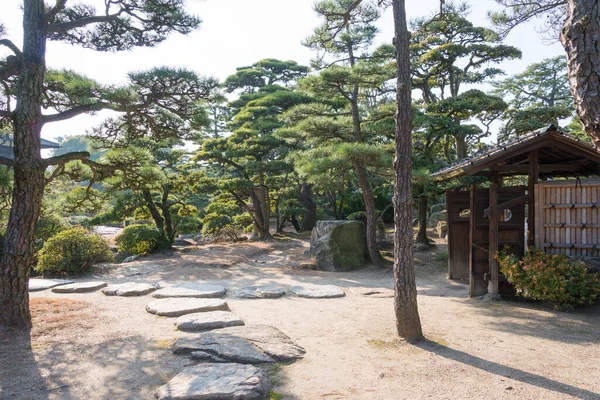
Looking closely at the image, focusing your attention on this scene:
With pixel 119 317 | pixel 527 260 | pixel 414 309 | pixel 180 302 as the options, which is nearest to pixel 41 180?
pixel 119 317

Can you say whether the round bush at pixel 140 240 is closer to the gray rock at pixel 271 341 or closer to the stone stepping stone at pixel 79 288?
the stone stepping stone at pixel 79 288

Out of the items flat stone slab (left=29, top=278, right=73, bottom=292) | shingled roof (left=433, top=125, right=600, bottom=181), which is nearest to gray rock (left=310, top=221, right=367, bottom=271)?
shingled roof (left=433, top=125, right=600, bottom=181)

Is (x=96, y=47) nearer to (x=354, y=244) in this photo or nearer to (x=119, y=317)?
(x=119, y=317)

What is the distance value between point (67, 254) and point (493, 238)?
8.18 metres

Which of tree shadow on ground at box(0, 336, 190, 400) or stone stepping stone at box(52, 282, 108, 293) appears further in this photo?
stone stepping stone at box(52, 282, 108, 293)

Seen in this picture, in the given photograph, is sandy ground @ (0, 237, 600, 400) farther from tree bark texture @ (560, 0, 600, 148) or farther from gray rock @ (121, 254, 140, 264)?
gray rock @ (121, 254, 140, 264)

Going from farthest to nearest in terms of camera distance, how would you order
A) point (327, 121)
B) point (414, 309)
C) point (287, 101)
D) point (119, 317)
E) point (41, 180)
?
point (287, 101) → point (327, 121) → point (119, 317) → point (41, 180) → point (414, 309)

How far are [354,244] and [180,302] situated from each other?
5.61 metres

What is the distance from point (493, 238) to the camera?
21.2ft

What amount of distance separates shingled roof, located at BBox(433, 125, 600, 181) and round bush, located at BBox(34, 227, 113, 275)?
7529 mm

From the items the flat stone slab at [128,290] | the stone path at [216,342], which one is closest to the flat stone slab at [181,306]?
the stone path at [216,342]

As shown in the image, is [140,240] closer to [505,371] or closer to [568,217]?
[568,217]

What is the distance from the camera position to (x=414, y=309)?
14.1 feet

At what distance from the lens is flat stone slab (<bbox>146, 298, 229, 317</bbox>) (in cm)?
548
